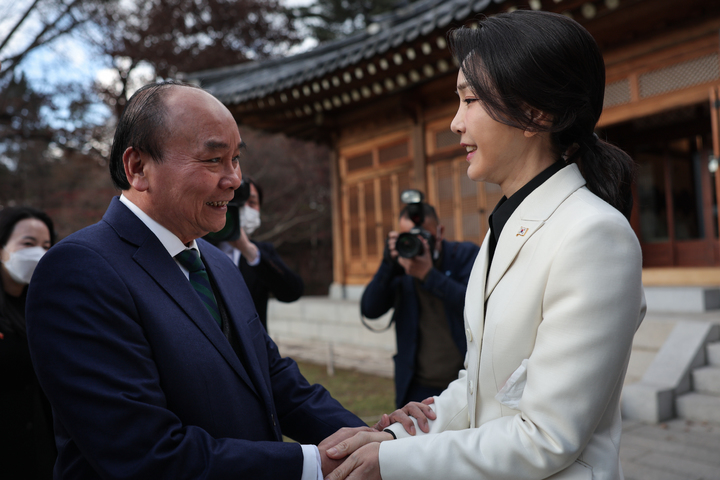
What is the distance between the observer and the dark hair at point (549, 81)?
131cm

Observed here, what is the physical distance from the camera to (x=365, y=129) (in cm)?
927

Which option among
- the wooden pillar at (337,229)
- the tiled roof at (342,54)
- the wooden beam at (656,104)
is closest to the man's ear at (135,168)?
the tiled roof at (342,54)

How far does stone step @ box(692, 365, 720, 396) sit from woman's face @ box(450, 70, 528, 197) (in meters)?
4.26

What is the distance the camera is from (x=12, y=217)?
2.80 m

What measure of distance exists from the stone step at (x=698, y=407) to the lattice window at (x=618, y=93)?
3.39m

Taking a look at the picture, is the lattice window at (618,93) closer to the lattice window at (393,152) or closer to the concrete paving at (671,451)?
the lattice window at (393,152)

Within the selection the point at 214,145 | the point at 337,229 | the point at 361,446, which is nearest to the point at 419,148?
the point at 337,229

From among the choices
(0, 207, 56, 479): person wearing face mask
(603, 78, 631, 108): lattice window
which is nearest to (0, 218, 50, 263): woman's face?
(0, 207, 56, 479): person wearing face mask

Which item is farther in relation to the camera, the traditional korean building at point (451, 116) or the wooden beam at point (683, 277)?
the wooden beam at point (683, 277)

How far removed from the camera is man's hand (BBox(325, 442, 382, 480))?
4.58ft

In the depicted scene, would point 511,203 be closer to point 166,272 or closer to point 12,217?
point 166,272

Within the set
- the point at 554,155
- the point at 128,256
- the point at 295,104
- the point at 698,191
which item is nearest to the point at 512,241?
the point at 554,155

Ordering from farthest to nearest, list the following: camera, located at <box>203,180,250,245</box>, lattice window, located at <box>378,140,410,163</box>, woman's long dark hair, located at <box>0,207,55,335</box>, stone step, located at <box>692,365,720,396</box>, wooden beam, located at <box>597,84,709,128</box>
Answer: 1. lattice window, located at <box>378,140,410,163</box>
2. wooden beam, located at <box>597,84,709,128</box>
3. stone step, located at <box>692,365,720,396</box>
4. camera, located at <box>203,180,250,245</box>
5. woman's long dark hair, located at <box>0,207,55,335</box>

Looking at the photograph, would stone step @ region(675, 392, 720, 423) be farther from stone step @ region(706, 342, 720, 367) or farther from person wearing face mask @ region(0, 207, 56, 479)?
person wearing face mask @ region(0, 207, 56, 479)
